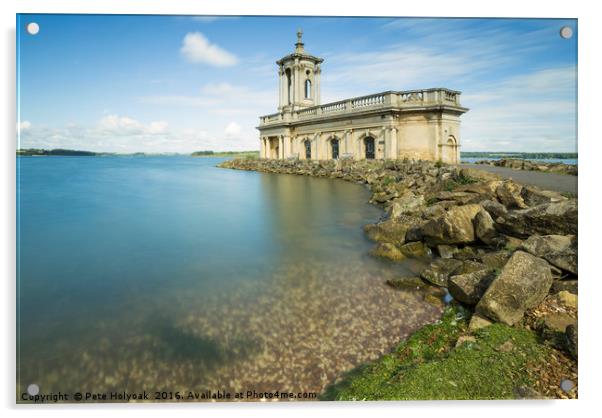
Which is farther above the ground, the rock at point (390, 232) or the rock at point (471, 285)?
the rock at point (390, 232)

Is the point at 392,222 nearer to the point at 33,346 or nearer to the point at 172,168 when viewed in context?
the point at 33,346

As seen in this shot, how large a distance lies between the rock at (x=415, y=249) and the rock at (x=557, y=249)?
96.1 inches

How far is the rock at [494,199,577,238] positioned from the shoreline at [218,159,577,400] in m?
0.02

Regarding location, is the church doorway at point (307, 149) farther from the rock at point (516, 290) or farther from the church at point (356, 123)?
the rock at point (516, 290)

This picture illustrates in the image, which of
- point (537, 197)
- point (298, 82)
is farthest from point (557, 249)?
point (298, 82)

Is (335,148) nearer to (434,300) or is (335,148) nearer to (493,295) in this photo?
(434,300)

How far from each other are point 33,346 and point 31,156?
2455mm

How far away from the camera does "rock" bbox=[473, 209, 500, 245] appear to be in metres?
6.75

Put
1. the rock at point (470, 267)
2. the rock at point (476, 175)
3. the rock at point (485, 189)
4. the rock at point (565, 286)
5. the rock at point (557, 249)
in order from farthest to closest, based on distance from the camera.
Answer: the rock at point (476, 175) → the rock at point (485, 189) → the rock at point (470, 267) → the rock at point (557, 249) → the rock at point (565, 286)

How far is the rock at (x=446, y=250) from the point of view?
A: 7086 mm

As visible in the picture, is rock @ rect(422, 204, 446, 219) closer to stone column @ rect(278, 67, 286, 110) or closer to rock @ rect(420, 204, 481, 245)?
rock @ rect(420, 204, 481, 245)

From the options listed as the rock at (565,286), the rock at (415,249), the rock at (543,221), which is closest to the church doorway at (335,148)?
the rock at (415,249)

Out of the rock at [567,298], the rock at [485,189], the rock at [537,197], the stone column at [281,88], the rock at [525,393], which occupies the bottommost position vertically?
the rock at [525,393]

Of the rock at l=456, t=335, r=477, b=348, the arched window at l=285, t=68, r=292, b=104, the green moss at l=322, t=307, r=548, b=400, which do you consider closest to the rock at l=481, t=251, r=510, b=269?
the green moss at l=322, t=307, r=548, b=400
